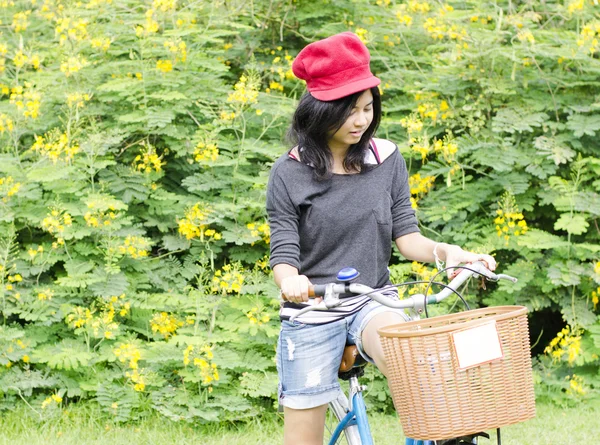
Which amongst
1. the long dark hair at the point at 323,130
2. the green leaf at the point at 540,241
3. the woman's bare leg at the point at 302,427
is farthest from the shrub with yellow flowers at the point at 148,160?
the woman's bare leg at the point at 302,427

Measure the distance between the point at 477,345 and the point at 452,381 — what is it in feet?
0.34

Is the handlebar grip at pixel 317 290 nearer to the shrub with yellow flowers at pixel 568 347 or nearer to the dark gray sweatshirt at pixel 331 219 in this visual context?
the dark gray sweatshirt at pixel 331 219

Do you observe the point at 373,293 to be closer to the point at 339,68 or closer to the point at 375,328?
the point at 375,328

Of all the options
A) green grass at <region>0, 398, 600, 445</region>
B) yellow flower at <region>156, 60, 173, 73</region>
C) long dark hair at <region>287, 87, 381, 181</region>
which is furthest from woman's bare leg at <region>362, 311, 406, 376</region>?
yellow flower at <region>156, 60, 173, 73</region>

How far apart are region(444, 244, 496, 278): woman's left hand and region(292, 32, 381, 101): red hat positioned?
0.60m

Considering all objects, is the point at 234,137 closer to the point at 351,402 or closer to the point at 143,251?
the point at 143,251

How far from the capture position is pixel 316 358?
275 centimetres

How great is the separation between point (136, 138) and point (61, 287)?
3.59 ft

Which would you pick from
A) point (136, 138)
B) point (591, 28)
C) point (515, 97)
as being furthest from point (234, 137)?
point (591, 28)

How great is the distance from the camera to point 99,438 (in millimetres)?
4562

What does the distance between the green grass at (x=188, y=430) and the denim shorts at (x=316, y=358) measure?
1823mm

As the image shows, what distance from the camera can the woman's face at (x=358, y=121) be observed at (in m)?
2.80

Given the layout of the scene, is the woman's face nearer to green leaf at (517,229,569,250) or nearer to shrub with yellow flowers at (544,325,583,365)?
green leaf at (517,229,569,250)

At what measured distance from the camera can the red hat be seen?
277cm
